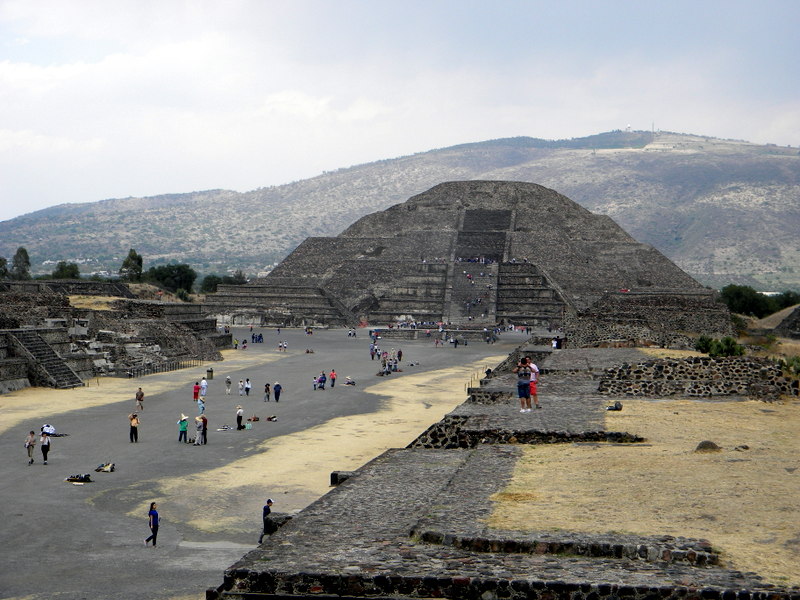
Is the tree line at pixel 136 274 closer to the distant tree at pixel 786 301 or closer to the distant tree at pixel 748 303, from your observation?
the distant tree at pixel 748 303

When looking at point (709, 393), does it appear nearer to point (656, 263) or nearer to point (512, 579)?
point (512, 579)

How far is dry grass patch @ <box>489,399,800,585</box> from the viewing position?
8510 mm

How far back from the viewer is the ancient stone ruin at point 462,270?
70.6 meters

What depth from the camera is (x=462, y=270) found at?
7756 cm

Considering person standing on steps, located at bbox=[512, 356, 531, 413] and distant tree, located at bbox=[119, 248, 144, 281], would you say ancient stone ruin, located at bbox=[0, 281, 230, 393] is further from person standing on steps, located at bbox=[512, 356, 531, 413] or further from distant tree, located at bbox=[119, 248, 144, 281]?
distant tree, located at bbox=[119, 248, 144, 281]

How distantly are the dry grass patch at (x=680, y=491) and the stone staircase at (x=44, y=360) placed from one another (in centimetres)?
2349

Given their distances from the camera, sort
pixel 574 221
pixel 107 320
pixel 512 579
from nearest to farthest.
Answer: pixel 512 579
pixel 107 320
pixel 574 221

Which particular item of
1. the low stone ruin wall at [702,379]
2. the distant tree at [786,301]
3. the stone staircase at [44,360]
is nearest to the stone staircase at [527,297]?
the distant tree at [786,301]

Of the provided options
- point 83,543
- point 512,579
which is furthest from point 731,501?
point 83,543

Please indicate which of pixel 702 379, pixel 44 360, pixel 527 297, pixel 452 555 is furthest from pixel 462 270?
pixel 452 555

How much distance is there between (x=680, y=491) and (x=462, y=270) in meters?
67.5

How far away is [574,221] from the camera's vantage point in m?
91.6

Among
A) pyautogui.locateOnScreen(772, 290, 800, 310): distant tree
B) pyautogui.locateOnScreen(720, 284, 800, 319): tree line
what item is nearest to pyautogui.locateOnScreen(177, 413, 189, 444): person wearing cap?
pyautogui.locateOnScreen(720, 284, 800, 319): tree line

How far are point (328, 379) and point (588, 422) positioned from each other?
2252cm
